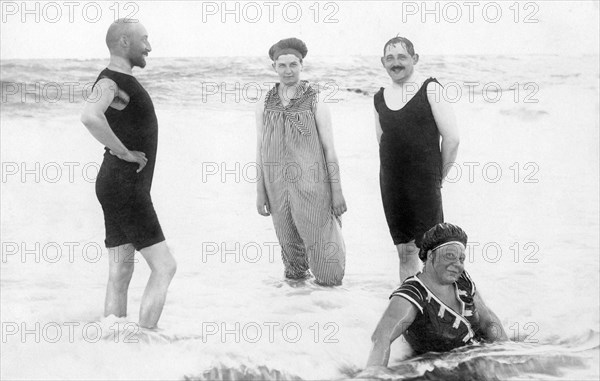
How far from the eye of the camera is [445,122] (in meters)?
3.43

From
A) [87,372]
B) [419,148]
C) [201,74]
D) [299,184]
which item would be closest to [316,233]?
[299,184]

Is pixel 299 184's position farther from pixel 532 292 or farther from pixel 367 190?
pixel 532 292

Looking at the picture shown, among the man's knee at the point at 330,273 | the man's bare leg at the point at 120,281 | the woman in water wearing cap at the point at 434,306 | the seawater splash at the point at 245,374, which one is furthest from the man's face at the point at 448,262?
the man's bare leg at the point at 120,281

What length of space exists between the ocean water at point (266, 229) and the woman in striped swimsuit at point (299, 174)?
0.05m

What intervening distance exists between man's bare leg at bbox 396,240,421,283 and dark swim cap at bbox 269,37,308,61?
0.83 metres

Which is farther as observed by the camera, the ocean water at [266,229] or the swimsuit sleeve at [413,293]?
the ocean water at [266,229]

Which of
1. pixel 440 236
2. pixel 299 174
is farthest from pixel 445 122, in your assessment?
pixel 299 174

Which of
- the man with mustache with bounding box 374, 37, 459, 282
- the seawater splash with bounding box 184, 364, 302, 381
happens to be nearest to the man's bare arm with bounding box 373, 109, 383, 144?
the man with mustache with bounding box 374, 37, 459, 282

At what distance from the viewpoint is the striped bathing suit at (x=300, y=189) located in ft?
11.3

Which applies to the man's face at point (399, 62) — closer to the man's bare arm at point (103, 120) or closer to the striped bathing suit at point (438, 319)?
the striped bathing suit at point (438, 319)

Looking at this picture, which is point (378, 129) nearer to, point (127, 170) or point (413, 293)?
point (413, 293)

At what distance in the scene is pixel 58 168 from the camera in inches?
137

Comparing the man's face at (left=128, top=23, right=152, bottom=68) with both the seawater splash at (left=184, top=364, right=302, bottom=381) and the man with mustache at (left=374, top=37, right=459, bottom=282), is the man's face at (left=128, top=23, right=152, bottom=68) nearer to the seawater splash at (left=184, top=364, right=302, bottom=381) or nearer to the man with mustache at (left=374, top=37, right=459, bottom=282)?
the man with mustache at (left=374, top=37, right=459, bottom=282)

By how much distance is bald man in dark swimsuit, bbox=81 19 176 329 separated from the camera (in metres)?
3.25
